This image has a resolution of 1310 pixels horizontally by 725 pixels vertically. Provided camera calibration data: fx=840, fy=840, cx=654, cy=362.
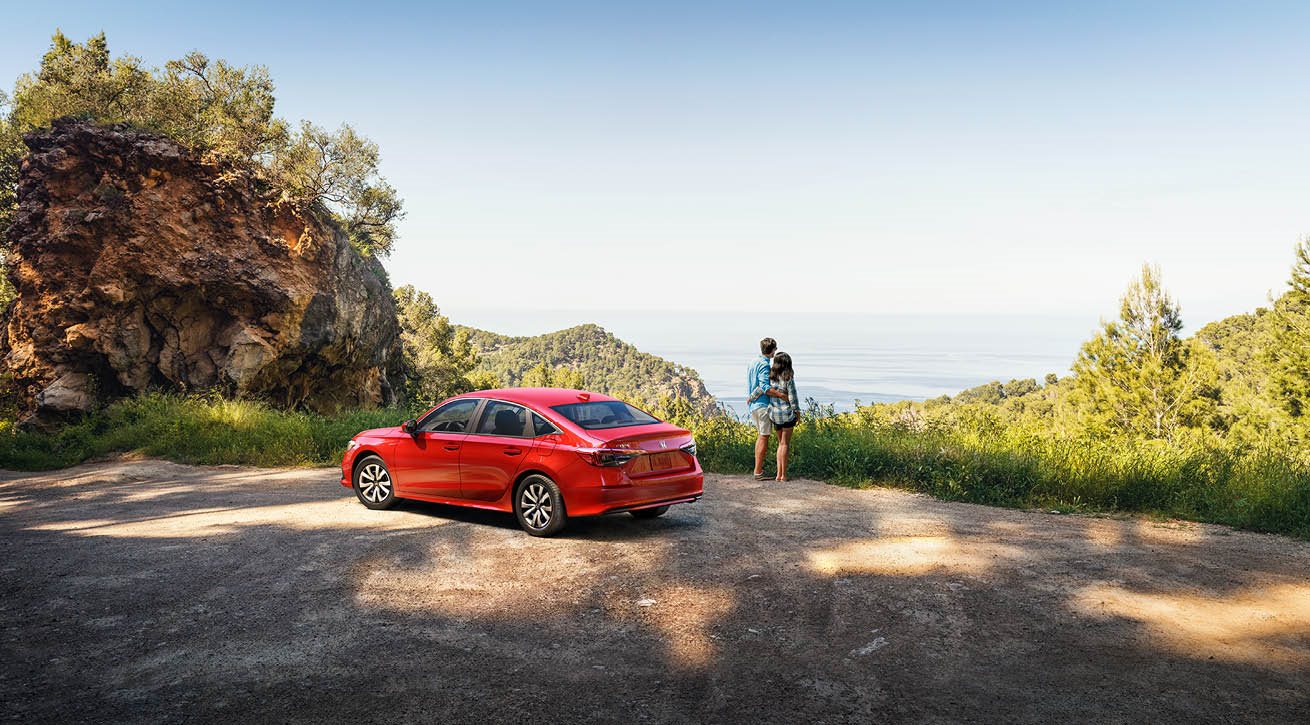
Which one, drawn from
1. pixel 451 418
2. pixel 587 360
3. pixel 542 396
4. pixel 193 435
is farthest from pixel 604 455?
pixel 587 360

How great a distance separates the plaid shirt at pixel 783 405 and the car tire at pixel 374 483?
5.63 meters

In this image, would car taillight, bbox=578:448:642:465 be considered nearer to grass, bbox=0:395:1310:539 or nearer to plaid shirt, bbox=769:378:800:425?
plaid shirt, bbox=769:378:800:425

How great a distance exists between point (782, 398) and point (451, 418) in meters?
5.17

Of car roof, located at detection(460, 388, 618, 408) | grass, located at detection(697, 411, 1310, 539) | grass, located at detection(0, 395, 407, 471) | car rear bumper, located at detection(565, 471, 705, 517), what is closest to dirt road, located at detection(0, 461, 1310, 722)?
car rear bumper, located at detection(565, 471, 705, 517)

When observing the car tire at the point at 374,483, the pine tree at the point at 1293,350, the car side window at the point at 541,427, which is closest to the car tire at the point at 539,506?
the car side window at the point at 541,427

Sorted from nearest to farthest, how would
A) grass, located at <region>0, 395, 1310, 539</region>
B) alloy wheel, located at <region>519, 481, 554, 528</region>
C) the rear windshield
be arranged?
alloy wheel, located at <region>519, 481, 554, 528</region> < the rear windshield < grass, located at <region>0, 395, 1310, 539</region>

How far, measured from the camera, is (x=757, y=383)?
12867mm

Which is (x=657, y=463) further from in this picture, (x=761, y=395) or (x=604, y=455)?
(x=761, y=395)

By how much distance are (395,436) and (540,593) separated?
168 inches

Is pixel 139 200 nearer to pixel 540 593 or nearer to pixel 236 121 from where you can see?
pixel 236 121

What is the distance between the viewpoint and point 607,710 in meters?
4.54

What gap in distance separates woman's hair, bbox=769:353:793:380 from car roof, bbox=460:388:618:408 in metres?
3.81

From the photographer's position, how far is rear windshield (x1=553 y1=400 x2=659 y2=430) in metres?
8.89

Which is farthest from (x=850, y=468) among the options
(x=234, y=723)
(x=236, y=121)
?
(x=236, y=121)
